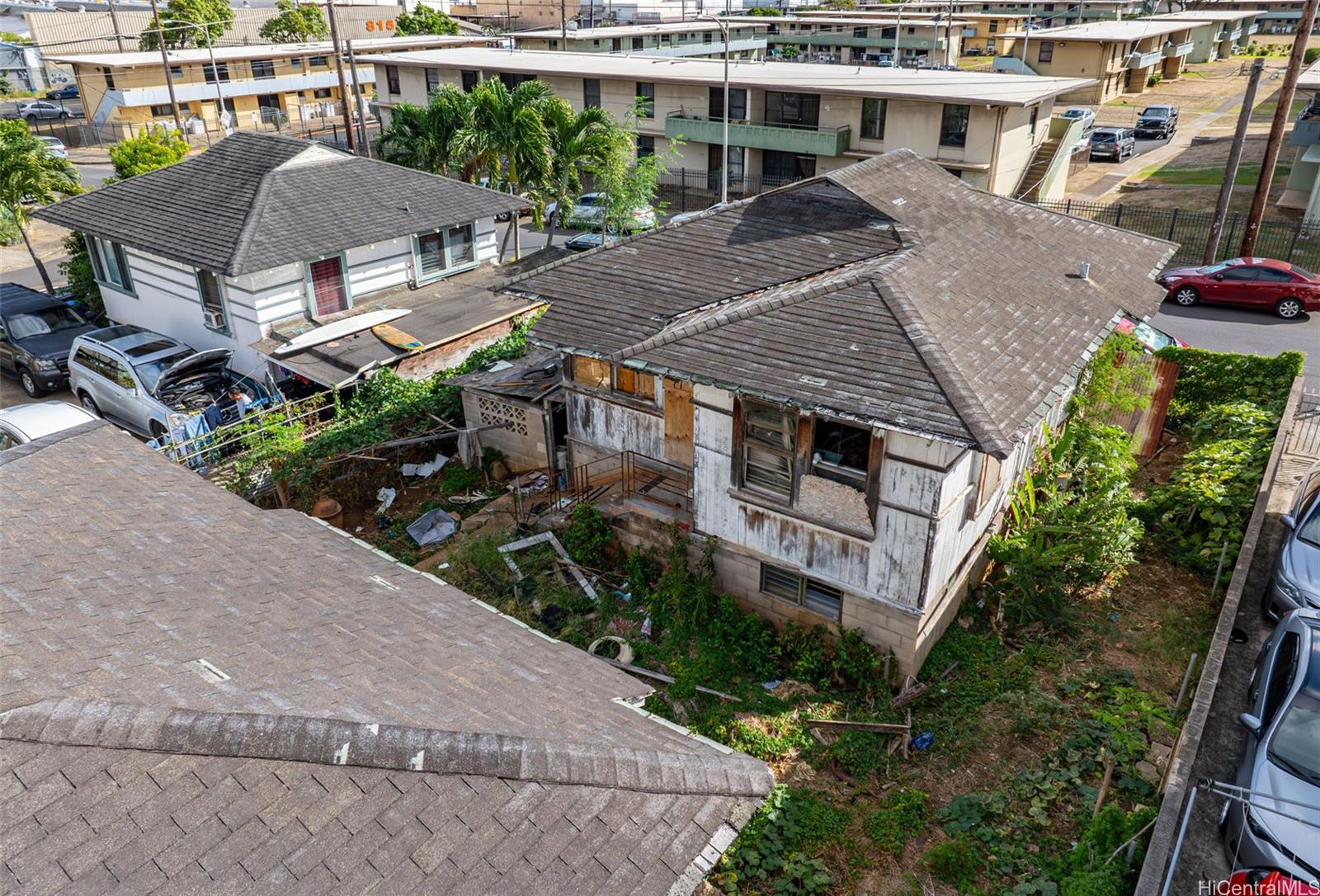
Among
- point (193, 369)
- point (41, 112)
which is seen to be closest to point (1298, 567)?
point (193, 369)

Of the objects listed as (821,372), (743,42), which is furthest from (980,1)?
(821,372)

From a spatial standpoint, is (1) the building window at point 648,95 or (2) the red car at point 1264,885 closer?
(2) the red car at point 1264,885

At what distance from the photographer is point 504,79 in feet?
146

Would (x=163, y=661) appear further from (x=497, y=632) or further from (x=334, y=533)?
(x=334, y=533)

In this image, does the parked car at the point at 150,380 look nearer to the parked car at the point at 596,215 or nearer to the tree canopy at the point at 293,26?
the parked car at the point at 596,215

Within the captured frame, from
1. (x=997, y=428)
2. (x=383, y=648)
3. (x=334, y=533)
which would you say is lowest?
(x=334, y=533)

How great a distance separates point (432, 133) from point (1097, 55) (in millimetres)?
51385

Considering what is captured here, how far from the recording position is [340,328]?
1969cm

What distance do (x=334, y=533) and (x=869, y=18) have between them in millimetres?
75229

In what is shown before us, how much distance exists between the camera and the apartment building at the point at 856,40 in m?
70.8

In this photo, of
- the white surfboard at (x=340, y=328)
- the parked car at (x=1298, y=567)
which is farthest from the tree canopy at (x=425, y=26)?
the parked car at (x=1298, y=567)

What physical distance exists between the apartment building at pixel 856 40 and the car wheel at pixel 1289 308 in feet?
164

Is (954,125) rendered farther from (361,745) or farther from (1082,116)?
(361,745)

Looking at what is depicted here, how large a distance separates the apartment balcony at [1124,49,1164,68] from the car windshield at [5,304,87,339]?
221ft
